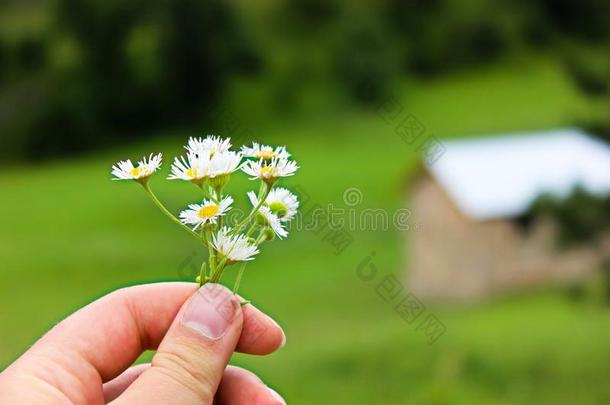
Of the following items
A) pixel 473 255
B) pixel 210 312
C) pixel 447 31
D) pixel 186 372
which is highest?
pixel 447 31

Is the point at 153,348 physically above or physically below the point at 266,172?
below

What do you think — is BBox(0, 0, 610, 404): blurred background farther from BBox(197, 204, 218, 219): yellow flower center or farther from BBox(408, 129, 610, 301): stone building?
BBox(197, 204, 218, 219): yellow flower center

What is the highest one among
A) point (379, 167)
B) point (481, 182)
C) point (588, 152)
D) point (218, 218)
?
point (379, 167)

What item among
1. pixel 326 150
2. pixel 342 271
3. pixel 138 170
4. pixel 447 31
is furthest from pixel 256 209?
pixel 447 31

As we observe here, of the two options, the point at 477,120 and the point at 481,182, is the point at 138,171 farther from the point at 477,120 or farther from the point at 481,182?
the point at 477,120

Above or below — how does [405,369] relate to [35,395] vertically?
above

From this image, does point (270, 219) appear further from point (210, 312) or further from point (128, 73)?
point (128, 73)

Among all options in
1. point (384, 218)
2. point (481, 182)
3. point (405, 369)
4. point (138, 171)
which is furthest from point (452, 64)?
point (138, 171)
